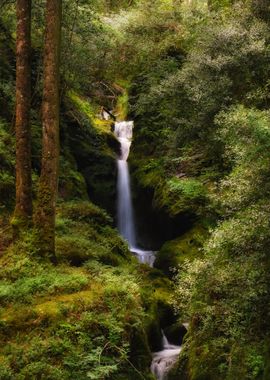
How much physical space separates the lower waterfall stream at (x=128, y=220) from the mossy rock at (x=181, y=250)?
131 cm

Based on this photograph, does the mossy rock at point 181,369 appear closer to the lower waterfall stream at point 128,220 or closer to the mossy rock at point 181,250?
the lower waterfall stream at point 128,220

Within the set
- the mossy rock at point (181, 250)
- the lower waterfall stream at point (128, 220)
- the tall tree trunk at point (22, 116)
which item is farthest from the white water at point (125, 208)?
the tall tree trunk at point (22, 116)

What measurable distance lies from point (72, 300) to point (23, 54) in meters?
5.22

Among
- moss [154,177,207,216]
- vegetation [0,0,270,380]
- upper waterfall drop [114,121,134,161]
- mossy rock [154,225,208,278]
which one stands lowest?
upper waterfall drop [114,121,134,161]

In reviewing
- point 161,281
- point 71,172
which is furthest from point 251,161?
point 71,172

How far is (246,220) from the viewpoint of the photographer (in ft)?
24.3

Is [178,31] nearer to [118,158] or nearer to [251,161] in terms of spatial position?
[118,158]

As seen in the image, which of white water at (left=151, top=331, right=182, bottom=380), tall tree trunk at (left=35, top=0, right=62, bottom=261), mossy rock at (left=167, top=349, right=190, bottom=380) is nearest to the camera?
tall tree trunk at (left=35, top=0, right=62, bottom=261)

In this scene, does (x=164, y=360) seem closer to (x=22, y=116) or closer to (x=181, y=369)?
(x=181, y=369)

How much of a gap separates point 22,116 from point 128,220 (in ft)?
42.4

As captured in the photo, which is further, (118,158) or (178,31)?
(178,31)

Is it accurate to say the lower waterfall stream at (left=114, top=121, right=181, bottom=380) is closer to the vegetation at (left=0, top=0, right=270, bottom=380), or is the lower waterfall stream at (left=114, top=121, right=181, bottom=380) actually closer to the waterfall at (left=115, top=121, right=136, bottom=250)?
the waterfall at (left=115, top=121, right=136, bottom=250)

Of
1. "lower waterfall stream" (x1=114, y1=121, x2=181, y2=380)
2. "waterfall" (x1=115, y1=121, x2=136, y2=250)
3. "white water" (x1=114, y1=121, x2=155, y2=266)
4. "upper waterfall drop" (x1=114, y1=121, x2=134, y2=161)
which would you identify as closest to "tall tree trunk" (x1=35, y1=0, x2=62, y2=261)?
"lower waterfall stream" (x1=114, y1=121, x2=181, y2=380)

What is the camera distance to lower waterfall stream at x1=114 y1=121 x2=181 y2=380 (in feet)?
37.0
